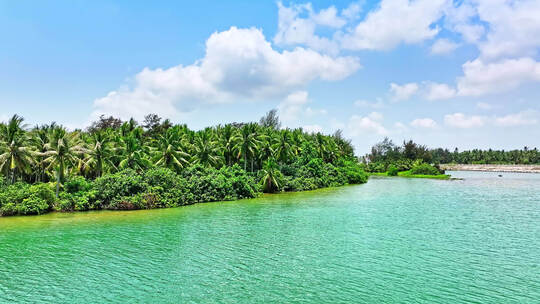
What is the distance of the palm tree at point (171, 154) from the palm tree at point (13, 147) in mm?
15673

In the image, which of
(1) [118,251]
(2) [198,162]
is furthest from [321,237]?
(2) [198,162]

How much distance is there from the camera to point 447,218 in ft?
109

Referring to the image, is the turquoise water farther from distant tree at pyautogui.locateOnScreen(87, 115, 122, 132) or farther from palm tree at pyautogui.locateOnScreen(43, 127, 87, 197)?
distant tree at pyautogui.locateOnScreen(87, 115, 122, 132)

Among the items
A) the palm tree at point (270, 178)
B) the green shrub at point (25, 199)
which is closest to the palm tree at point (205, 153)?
the palm tree at point (270, 178)

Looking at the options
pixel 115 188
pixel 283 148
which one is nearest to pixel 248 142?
pixel 283 148

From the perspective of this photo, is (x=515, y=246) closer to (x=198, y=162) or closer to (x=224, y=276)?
(x=224, y=276)

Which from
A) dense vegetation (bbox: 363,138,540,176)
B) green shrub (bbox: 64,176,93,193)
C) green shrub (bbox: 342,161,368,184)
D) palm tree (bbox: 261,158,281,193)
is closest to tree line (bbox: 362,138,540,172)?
dense vegetation (bbox: 363,138,540,176)

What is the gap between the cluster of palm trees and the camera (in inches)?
1523

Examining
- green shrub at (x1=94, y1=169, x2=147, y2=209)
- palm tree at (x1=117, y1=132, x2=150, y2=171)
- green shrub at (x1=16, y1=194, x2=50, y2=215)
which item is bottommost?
green shrub at (x1=16, y1=194, x2=50, y2=215)

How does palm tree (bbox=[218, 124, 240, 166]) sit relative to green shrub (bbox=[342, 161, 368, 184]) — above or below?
above

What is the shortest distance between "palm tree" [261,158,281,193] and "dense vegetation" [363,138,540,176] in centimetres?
6649

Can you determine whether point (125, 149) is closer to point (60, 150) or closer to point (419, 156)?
point (60, 150)

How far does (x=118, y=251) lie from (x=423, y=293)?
697 inches

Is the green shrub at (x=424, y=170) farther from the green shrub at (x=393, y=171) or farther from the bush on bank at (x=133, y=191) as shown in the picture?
the bush on bank at (x=133, y=191)
